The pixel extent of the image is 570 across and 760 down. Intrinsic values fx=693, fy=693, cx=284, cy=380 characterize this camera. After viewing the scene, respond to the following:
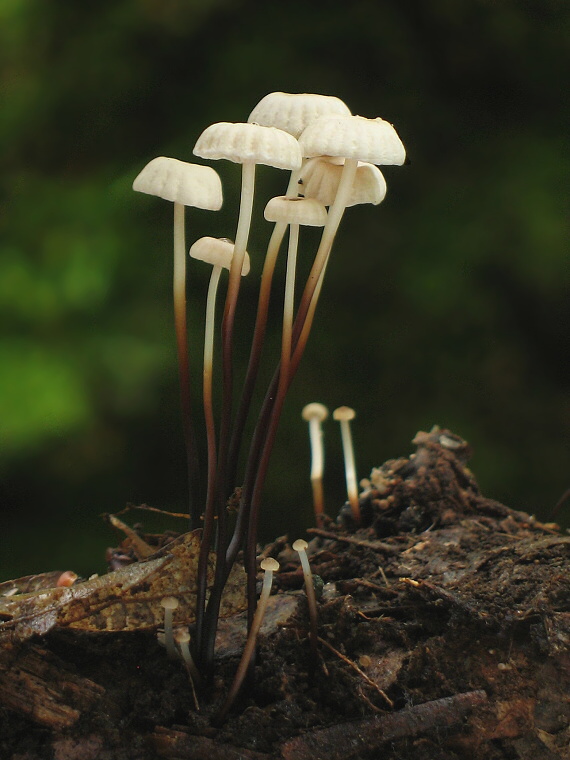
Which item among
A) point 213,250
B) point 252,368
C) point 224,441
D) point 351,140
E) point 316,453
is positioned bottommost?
point 316,453

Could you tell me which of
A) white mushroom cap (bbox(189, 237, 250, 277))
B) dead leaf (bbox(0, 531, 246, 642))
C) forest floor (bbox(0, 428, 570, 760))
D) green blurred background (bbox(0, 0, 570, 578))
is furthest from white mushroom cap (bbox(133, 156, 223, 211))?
green blurred background (bbox(0, 0, 570, 578))

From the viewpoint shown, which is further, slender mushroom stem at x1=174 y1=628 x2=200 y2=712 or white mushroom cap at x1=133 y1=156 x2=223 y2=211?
white mushroom cap at x1=133 y1=156 x2=223 y2=211

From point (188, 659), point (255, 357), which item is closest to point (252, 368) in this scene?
point (255, 357)

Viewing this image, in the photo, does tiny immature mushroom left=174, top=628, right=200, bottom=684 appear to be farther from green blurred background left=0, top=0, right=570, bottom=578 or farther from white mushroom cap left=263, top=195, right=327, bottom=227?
green blurred background left=0, top=0, right=570, bottom=578

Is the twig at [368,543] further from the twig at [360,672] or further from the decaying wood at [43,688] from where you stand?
the decaying wood at [43,688]

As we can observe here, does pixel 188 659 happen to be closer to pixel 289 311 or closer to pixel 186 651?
pixel 186 651

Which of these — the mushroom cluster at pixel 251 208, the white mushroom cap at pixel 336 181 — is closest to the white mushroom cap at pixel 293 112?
the mushroom cluster at pixel 251 208
